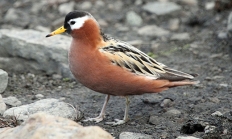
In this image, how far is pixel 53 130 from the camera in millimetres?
5762

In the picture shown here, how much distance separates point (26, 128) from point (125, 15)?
844 cm

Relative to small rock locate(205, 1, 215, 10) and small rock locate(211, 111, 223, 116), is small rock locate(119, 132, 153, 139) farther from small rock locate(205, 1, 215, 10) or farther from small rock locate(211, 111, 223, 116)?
small rock locate(205, 1, 215, 10)

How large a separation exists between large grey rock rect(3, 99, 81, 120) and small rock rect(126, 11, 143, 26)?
5.78 m

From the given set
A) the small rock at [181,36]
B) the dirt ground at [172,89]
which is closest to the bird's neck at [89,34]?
the dirt ground at [172,89]

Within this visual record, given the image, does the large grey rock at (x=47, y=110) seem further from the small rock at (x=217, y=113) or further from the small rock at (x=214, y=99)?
the small rock at (x=214, y=99)

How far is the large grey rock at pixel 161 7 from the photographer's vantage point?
547 inches

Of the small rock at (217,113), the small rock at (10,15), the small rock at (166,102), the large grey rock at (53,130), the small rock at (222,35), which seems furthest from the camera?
the small rock at (10,15)

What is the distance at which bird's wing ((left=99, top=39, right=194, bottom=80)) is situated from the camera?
804cm

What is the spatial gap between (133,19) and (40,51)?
385cm

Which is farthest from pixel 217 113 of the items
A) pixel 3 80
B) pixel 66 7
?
pixel 66 7

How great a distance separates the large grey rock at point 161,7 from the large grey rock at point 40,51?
13.2 feet

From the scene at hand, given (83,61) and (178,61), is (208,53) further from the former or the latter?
(83,61)

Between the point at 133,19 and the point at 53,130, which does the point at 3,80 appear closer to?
the point at 53,130

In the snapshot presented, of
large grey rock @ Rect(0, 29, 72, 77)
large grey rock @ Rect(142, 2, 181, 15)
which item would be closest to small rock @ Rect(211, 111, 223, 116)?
large grey rock @ Rect(0, 29, 72, 77)
